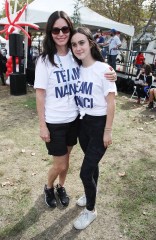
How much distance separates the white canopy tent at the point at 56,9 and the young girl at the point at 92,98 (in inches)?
300

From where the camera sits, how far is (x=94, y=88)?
7.05 ft

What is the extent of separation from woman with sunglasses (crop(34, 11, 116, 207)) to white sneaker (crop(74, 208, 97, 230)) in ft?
2.38

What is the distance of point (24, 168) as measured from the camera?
3.80 metres

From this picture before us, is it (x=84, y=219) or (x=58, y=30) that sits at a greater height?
(x=58, y=30)

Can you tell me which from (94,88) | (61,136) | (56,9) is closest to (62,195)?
(61,136)

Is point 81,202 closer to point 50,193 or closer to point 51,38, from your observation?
point 50,193

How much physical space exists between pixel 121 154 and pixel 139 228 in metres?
1.76

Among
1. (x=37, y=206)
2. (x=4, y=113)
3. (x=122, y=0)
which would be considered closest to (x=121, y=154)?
(x=37, y=206)

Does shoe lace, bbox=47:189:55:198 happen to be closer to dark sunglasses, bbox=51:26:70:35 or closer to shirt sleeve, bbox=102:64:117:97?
shirt sleeve, bbox=102:64:117:97

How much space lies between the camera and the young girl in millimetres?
2137

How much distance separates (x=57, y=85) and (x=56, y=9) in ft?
30.6

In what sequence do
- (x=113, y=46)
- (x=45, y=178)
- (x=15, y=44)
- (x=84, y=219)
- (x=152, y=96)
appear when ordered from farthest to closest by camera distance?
(x=113, y=46) < (x=15, y=44) < (x=152, y=96) < (x=45, y=178) < (x=84, y=219)

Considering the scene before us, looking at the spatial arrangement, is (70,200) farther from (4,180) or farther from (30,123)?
(30,123)

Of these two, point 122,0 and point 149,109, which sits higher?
point 122,0
